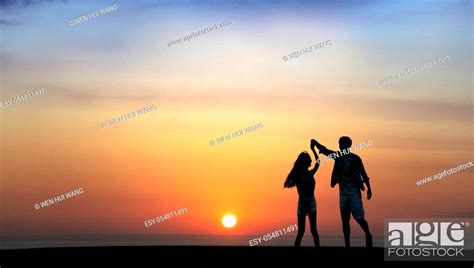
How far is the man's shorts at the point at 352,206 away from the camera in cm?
1753

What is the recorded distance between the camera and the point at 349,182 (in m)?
17.5

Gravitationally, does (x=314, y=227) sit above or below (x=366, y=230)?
above

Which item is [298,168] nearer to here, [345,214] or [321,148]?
[321,148]

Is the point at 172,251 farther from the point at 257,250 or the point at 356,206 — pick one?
the point at 356,206

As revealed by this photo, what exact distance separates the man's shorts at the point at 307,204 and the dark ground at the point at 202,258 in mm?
918

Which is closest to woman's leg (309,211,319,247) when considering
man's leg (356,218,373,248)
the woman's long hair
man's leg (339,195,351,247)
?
man's leg (339,195,351,247)

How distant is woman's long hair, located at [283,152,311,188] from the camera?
692 inches

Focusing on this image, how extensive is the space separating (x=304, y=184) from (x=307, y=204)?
18.3 inches

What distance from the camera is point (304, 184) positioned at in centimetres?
1766

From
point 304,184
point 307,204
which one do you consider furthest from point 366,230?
point 304,184

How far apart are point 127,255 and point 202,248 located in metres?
3.22

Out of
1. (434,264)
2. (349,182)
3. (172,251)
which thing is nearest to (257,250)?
(172,251)

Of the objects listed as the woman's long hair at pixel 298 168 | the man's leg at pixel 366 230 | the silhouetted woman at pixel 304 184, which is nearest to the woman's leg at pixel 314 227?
the silhouetted woman at pixel 304 184

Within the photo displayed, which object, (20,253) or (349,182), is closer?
(349,182)
